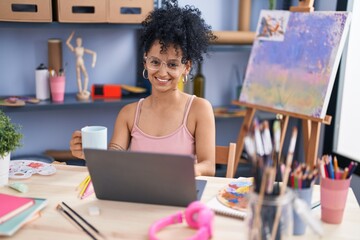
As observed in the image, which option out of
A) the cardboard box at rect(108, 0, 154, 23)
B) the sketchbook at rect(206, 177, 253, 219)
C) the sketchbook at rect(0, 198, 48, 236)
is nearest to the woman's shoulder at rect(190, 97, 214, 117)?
the sketchbook at rect(206, 177, 253, 219)

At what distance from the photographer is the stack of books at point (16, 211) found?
0.99 m

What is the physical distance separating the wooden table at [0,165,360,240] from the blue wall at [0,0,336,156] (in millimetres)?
1464

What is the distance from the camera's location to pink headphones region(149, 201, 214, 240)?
3.13 ft

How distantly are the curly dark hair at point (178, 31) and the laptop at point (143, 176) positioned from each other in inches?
25.0

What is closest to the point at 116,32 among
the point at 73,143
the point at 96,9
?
the point at 96,9

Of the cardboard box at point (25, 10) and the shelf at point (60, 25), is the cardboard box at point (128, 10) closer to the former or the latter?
the shelf at point (60, 25)

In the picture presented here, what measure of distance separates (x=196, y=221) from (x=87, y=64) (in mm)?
1978

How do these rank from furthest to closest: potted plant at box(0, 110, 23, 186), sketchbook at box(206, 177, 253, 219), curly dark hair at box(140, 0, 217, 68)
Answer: curly dark hair at box(140, 0, 217, 68), potted plant at box(0, 110, 23, 186), sketchbook at box(206, 177, 253, 219)

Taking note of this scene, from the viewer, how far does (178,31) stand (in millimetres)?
1578

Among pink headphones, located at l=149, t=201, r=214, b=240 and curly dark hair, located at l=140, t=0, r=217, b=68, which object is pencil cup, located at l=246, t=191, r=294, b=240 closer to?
pink headphones, located at l=149, t=201, r=214, b=240

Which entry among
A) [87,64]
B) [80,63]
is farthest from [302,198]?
[87,64]

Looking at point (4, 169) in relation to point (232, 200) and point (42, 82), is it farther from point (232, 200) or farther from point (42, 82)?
point (42, 82)

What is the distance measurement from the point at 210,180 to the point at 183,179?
1.02 feet

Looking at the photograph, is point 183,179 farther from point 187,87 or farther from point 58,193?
point 187,87
